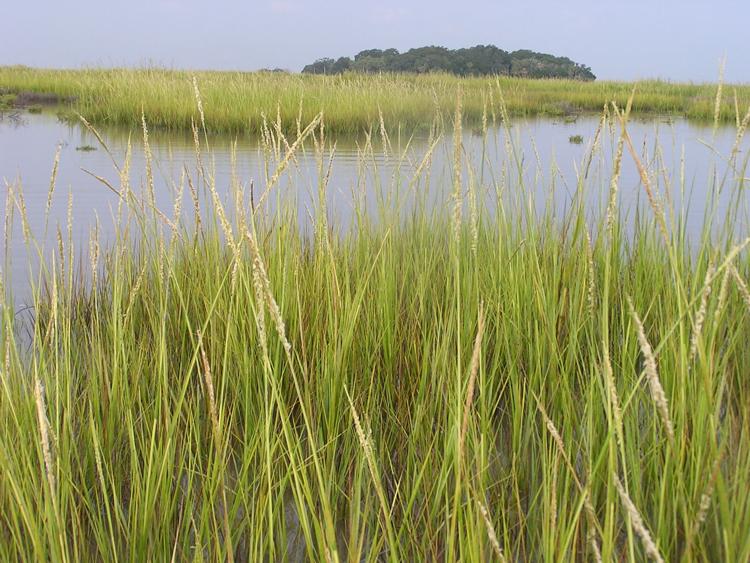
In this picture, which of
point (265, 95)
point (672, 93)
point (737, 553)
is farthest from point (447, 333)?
point (672, 93)

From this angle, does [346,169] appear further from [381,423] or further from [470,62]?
[470,62]

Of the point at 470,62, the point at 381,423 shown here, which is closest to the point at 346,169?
the point at 381,423

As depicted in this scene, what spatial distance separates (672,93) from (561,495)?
865 inches

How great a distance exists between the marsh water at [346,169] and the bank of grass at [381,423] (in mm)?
229

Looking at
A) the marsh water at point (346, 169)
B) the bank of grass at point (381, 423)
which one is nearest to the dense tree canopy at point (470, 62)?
the marsh water at point (346, 169)

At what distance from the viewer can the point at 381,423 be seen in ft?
5.65

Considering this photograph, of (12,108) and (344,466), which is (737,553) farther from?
(12,108)

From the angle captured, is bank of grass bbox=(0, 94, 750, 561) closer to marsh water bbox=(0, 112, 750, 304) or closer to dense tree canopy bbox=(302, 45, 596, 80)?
marsh water bbox=(0, 112, 750, 304)

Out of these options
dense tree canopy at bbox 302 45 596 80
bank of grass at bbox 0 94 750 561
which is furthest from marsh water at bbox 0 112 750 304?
dense tree canopy at bbox 302 45 596 80

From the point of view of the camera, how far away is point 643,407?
68.2 inches

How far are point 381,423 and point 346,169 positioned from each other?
539cm

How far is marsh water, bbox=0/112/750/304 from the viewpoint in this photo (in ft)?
7.74

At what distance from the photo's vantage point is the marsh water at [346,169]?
2.36 metres

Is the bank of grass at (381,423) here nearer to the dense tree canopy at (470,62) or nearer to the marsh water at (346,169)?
the marsh water at (346,169)
